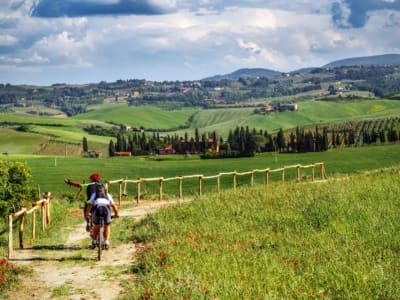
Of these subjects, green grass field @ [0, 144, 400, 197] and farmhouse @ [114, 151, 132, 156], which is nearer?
green grass field @ [0, 144, 400, 197]

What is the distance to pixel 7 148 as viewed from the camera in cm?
18288

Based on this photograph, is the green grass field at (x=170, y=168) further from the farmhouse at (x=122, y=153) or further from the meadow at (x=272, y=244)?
the farmhouse at (x=122, y=153)

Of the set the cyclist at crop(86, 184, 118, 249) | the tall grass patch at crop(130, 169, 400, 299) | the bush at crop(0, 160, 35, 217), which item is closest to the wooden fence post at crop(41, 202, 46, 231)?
the tall grass patch at crop(130, 169, 400, 299)

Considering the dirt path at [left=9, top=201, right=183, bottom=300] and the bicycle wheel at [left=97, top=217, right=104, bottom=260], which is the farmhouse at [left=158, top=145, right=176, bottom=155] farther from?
the bicycle wheel at [left=97, top=217, right=104, bottom=260]

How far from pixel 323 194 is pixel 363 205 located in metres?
3.03

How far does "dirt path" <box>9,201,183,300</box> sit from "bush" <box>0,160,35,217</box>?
2571 centimetres

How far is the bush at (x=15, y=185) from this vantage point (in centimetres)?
4262

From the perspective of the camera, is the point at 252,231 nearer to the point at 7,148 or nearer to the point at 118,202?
the point at 118,202

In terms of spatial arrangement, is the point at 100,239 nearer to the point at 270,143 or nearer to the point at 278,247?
the point at 278,247

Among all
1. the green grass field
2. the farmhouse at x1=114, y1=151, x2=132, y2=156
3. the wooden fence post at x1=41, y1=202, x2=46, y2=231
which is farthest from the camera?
the farmhouse at x1=114, y1=151, x2=132, y2=156

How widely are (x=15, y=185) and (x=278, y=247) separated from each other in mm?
34128

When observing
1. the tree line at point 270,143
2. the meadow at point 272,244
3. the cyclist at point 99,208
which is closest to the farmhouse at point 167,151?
the tree line at point 270,143

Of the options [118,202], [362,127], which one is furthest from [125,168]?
[362,127]

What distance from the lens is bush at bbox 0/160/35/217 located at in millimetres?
42625
